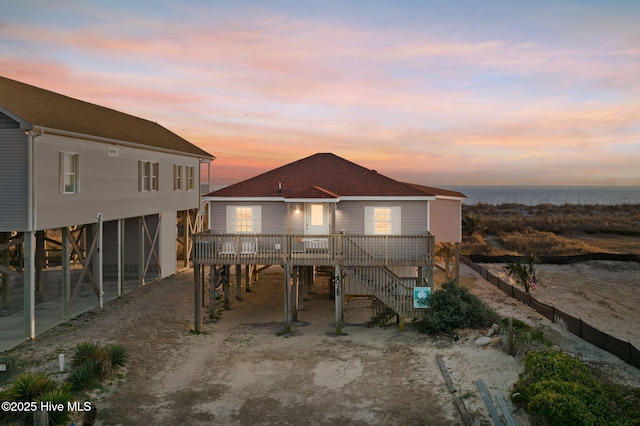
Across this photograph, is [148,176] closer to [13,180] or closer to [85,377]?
[13,180]

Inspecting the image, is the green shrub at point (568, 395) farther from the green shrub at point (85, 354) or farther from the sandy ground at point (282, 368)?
the green shrub at point (85, 354)

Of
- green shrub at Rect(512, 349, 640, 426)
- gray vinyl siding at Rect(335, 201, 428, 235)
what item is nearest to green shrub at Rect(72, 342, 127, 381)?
Answer: gray vinyl siding at Rect(335, 201, 428, 235)

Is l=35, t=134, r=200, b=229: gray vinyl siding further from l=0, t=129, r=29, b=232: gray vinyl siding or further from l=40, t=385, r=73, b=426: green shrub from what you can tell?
l=40, t=385, r=73, b=426: green shrub

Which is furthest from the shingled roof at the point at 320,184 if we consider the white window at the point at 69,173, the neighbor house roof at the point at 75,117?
the neighbor house roof at the point at 75,117

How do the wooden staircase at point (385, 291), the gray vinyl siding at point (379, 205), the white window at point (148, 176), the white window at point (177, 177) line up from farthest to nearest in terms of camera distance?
1. the white window at point (177, 177)
2. the white window at point (148, 176)
3. the gray vinyl siding at point (379, 205)
4. the wooden staircase at point (385, 291)

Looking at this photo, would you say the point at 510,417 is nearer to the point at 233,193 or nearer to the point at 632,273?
the point at 233,193

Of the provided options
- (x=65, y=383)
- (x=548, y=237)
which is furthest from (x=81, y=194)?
(x=548, y=237)

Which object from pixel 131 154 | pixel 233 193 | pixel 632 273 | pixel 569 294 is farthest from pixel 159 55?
pixel 632 273
